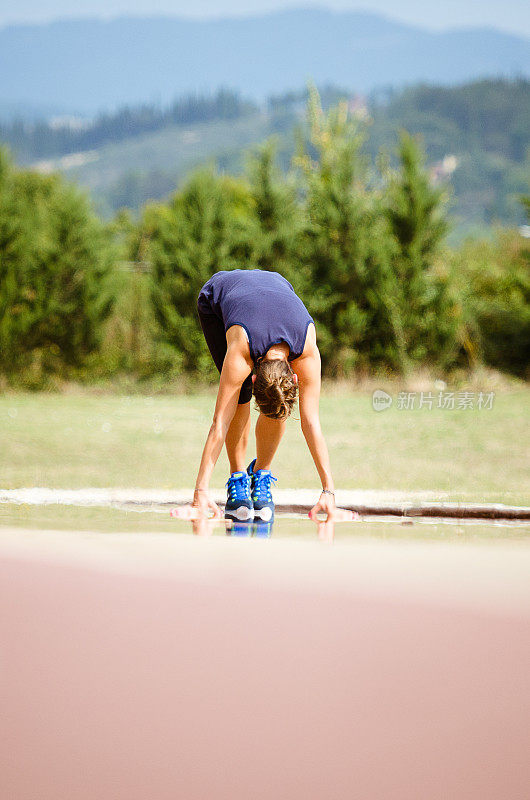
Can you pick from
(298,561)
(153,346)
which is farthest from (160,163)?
(298,561)

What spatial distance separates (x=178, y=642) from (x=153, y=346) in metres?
14.7

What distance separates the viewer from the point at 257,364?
474 cm

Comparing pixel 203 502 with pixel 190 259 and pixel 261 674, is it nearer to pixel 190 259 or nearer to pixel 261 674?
pixel 261 674

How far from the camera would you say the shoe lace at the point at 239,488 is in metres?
5.35

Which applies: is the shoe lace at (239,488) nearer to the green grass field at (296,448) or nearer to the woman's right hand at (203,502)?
the woman's right hand at (203,502)

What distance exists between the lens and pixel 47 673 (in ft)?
10.9

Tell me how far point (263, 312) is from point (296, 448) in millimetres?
5375

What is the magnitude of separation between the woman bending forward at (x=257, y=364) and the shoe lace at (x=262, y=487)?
75mm

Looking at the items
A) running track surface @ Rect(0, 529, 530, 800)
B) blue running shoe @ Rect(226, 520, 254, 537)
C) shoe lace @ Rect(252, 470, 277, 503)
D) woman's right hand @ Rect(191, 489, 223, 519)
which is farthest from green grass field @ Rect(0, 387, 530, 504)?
running track surface @ Rect(0, 529, 530, 800)

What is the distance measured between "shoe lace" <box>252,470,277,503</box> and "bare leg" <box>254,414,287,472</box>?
0.10 meters

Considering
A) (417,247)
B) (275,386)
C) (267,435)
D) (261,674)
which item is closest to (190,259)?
(417,247)

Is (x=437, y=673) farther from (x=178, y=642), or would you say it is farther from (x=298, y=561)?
(x=298, y=561)

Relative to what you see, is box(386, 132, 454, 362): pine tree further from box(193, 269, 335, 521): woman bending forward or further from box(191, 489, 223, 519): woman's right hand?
box(191, 489, 223, 519): woman's right hand

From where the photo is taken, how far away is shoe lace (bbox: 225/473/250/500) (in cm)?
535
